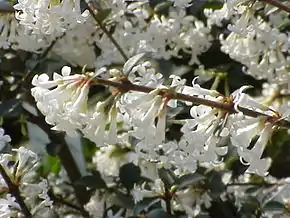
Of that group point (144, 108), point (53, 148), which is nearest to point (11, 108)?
point (53, 148)

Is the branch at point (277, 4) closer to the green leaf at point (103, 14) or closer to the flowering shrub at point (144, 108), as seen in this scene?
the flowering shrub at point (144, 108)

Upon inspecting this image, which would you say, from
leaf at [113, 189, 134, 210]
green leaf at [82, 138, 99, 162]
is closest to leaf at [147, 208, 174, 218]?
leaf at [113, 189, 134, 210]

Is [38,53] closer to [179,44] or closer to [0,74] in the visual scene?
[0,74]

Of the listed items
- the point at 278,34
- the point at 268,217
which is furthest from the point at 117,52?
the point at 268,217

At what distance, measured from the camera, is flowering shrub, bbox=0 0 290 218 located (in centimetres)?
82

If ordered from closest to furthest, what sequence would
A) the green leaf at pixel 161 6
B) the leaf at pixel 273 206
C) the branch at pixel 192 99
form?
the branch at pixel 192 99
the leaf at pixel 273 206
the green leaf at pixel 161 6

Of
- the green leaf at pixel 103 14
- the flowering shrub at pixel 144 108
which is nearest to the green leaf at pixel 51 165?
the flowering shrub at pixel 144 108

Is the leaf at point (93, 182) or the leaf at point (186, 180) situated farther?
the leaf at point (93, 182)

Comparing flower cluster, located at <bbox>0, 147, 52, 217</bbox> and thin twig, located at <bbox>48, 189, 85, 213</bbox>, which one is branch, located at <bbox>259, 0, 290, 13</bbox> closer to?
flower cluster, located at <bbox>0, 147, 52, 217</bbox>

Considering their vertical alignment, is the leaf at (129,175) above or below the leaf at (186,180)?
below

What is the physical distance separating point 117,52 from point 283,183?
1.28 feet

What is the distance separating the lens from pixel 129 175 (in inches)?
47.4

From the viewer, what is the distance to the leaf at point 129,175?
1196 mm

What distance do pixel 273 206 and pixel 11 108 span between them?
0.47m
